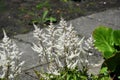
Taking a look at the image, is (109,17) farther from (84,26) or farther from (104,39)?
(104,39)

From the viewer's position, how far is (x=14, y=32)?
644 centimetres

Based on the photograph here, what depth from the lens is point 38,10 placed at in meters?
7.66

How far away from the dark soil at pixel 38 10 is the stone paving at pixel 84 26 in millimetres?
233

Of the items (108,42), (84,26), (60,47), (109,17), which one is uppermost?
(60,47)

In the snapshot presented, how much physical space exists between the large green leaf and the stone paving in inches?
52.2

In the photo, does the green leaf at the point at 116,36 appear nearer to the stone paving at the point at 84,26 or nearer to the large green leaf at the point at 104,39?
the large green leaf at the point at 104,39

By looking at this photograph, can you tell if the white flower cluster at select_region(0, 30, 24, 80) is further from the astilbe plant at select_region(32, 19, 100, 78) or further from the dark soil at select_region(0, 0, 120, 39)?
the dark soil at select_region(0, 0, 120, 39)

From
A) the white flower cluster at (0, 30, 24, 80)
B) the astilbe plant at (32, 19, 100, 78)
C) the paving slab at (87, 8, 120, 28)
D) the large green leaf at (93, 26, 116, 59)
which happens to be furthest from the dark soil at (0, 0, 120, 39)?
the white flower cluster at (0, 30, 24, 80)

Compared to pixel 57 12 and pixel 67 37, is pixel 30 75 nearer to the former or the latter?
pixel 67 37

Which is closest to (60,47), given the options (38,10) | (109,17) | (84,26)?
(84,26)

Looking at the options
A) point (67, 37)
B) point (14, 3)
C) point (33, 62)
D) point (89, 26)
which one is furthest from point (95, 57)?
point (14, 3)

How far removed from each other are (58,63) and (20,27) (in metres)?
3.43

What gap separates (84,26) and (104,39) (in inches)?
110

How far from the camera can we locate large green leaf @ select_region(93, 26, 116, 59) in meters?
3.90
